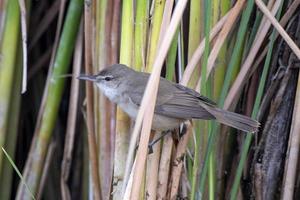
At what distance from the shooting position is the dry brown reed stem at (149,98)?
1.27m

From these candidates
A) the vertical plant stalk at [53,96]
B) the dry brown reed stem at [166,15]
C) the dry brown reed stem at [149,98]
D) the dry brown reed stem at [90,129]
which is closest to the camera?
the dry brown reed stem at [149,98]

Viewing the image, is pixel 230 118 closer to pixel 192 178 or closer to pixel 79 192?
pixel 192 178

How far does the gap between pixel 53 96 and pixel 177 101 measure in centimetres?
51

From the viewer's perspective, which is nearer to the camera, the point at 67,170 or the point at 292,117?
Answer: the point at 292,117

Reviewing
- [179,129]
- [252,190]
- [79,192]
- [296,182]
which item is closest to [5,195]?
[79,192]

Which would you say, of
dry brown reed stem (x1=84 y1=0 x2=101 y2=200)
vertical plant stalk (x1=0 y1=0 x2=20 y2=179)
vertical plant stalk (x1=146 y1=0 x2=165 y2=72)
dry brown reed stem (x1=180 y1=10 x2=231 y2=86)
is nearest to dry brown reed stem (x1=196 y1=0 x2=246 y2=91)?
dry brown reed stem (x1=180 y1=10 x2=231 y2=86)

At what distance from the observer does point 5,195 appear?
89.8 inches

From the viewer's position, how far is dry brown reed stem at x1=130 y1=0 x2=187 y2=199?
1268 mm

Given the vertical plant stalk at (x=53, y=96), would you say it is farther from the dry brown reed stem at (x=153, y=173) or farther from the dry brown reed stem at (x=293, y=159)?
the dry brown reed stem at (x=293, y=159)

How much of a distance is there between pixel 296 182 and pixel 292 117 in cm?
24

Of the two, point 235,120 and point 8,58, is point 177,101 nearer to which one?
point 235,120

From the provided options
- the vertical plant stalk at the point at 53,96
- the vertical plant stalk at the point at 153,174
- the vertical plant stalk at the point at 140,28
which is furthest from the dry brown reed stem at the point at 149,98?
the vertical plant stalk at the point at 53,96

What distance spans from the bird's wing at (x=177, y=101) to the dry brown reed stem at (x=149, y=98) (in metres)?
0.49

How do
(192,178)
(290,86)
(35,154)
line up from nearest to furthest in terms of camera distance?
(192,178) < (290,86) < (35,154)
